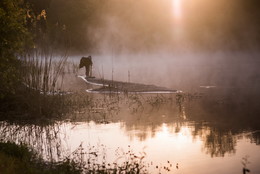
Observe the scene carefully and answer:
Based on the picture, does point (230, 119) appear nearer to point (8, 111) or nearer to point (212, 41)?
point (8, 111)

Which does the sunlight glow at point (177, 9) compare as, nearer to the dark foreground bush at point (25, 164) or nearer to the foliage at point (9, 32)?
the foliage at point (9, 32)

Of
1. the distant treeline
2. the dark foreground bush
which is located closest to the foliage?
the dark foreground bush

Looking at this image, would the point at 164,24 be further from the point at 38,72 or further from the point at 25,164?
the point at 25,164

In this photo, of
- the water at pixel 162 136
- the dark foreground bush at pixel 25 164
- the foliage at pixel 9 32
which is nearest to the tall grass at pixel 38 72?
the water at pixel 162 136

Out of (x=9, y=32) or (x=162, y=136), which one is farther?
(x=162, y=136)

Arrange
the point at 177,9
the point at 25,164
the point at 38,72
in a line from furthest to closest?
the point at 177,9 < the point at 38,72 < the point at 25,164

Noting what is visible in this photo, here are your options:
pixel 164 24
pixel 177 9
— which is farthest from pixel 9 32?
pixel 177 9

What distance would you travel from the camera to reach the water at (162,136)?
13.5 m

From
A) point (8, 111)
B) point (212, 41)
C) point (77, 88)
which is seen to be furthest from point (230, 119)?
point (212, 41)

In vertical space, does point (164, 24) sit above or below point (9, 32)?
above

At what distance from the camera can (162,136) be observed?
55.8 feet

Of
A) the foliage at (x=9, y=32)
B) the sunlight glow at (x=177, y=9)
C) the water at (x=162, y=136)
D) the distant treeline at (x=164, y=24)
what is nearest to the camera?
the water at (x=162, y=136)

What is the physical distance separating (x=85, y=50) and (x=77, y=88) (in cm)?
4151

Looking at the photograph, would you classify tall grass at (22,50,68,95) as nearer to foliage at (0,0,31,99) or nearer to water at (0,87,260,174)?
water at (0,87,260,174)
